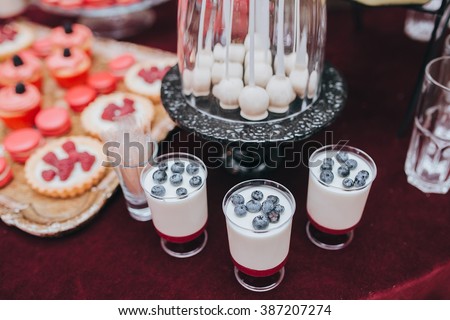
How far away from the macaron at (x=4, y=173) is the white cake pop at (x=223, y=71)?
1.84 feet

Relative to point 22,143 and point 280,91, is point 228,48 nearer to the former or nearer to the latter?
point 280,91

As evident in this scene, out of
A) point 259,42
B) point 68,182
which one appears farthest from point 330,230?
point 68,182

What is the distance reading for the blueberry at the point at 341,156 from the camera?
37.2 inches

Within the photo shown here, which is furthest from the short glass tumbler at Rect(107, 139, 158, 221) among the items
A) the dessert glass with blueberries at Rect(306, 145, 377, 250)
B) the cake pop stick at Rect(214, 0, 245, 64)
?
the dessert glass with blueberries at Rect(306, 145, 377, 250)

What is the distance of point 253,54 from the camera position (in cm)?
96

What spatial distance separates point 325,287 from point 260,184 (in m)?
0.26

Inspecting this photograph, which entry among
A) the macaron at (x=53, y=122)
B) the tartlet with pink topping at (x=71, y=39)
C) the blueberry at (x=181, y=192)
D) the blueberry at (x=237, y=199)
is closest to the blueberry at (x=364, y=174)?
the blueberry at (x=237, y=199)

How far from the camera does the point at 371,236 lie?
1.05 meters

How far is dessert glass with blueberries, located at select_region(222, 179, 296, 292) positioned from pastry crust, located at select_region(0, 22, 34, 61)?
1.09 metres

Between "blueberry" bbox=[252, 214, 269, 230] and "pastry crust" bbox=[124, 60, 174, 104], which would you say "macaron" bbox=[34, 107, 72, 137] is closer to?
"pastry crust" bbox=[124, 60, 174, 104]

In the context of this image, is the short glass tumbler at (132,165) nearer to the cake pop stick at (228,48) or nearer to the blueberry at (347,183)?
the cake pop stick at (228,48)

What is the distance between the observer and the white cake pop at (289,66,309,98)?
3.32 feet

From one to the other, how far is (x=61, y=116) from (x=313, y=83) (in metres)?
0.70
